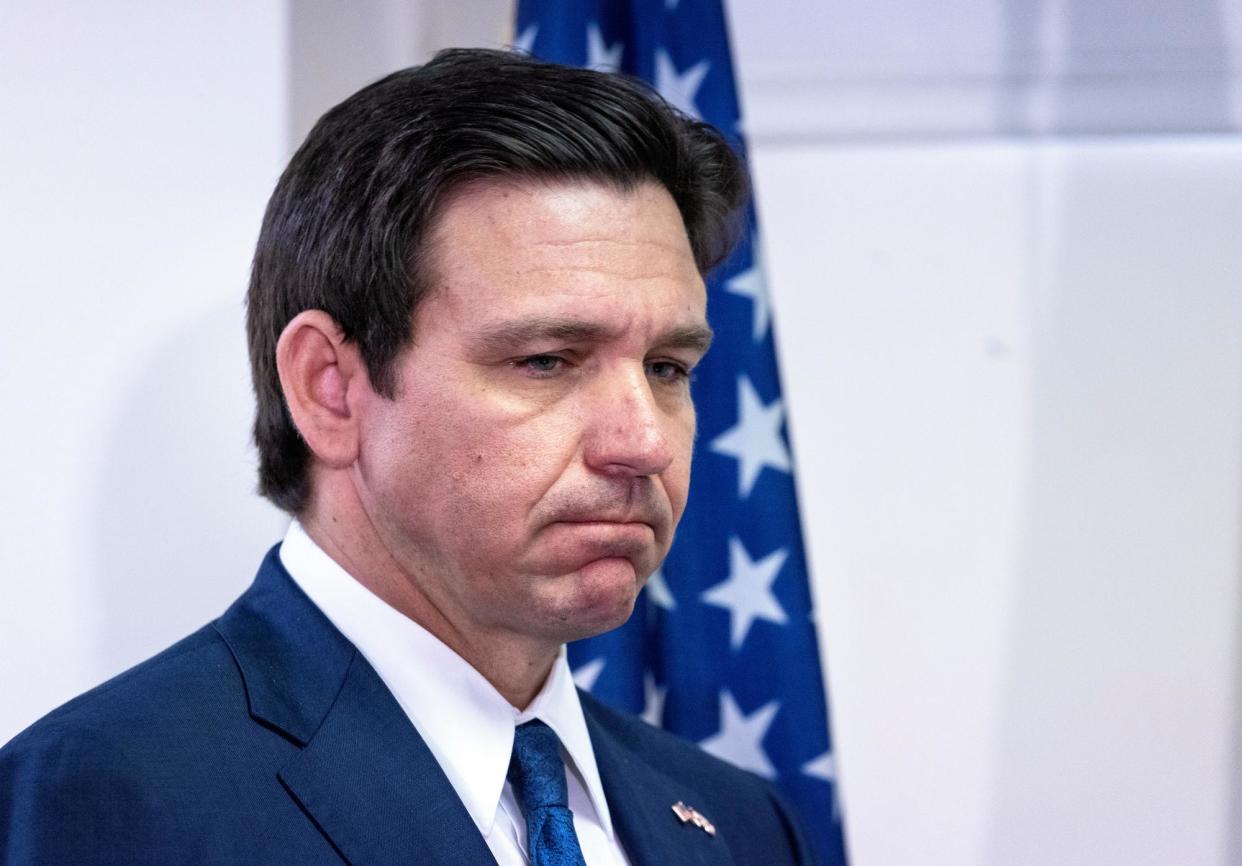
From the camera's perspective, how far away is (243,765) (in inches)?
60.4

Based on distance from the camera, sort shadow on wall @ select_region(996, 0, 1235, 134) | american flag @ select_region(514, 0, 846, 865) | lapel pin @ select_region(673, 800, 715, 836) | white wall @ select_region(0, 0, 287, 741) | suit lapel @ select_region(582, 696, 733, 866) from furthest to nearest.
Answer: shadow on wall @ select_region(996, 0, 1235, 134), american flag @ select_region(514, 0, 846, 865), white wall @ select_region(0, 0, 287, 741), lapel pin @ select_region(673, 800, 715, 836), suit lapel @ select_region(582, 696, 733, 866)

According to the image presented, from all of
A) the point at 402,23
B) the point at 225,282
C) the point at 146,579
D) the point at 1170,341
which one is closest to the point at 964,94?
the point at 1170,341

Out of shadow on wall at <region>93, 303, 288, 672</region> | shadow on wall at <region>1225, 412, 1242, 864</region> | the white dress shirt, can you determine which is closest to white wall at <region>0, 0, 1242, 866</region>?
shadow on wall at <region>1225, 412, 1242, 864</region>

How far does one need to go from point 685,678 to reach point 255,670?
3.21ft

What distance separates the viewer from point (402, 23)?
8.98 ft

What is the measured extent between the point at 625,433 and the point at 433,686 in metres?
0.37

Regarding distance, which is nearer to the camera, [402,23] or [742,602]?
[742,602]

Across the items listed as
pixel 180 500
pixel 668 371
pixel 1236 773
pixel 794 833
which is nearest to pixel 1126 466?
pixel 1236 773

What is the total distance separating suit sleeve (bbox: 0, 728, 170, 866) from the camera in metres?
1.39

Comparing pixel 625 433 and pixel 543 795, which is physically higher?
pixel 625 433

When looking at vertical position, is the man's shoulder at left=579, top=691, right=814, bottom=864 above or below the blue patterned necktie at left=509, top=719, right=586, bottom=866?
below

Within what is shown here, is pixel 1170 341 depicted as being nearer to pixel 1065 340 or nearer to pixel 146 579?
pixel 1065 340

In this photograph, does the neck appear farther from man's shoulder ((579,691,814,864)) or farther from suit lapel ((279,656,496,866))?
man's shoulder ((579,691,814,864))

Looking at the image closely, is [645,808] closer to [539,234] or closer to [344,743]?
[344,743]
